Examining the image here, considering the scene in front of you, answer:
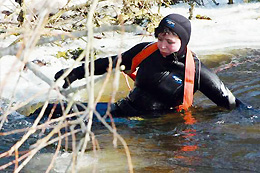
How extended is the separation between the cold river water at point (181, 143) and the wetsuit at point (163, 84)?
0.14 meters

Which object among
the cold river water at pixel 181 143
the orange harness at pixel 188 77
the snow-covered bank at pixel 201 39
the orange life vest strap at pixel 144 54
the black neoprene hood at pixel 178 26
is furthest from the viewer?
the snow-covered bank at pixel 201 39

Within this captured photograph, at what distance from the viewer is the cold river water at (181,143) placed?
12.3 feet

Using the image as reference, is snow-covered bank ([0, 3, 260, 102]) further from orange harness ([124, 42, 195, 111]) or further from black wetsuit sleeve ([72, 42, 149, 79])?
orange harness ([124, 42, 195, 111])

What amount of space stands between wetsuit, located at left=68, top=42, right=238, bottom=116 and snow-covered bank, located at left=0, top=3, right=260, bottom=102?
103cm

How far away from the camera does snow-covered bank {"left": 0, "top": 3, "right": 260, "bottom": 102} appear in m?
6.44

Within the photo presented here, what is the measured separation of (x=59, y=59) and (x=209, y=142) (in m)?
3.29

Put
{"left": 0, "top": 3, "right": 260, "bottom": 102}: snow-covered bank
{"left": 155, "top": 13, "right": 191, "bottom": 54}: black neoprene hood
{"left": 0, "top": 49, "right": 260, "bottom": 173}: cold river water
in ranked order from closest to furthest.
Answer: {"left": 0, "top": 49, "right": 260, "bottom": 173}: cold river water → {"left": 155, "top": 13, "right": 191, "bottom": 54}: black neoprene hood → {"left": 0, "top": 3, "right": 260, "bottom": 102}: snow-covered bank

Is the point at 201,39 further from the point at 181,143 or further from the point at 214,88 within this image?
the point at 181,143

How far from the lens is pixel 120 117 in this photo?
5.02 metres

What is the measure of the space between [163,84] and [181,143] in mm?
773

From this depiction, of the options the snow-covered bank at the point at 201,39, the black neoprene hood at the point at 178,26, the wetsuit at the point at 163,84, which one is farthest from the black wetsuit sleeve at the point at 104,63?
the snow-covered bank at the point at 201,39

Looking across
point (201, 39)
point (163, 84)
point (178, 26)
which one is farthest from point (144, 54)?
point (201, 39)

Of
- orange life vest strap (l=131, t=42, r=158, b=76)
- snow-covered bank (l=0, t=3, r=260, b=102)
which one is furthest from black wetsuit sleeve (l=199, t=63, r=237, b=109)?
snow-covered bank (l=0, t=3, r=260, b=102)

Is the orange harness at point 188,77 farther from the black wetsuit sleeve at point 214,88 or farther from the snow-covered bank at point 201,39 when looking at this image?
the snow-covered bank at point 201,39
